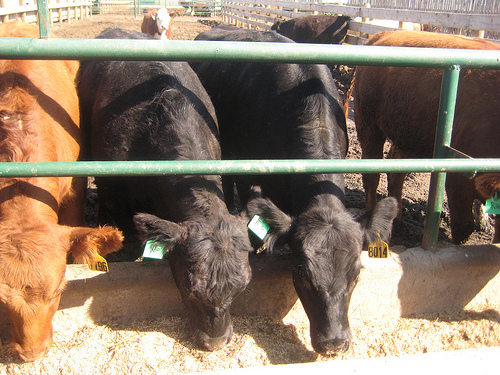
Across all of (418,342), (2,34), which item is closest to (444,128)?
(418,342)

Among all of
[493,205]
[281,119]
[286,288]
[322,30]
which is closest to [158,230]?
[286,288]

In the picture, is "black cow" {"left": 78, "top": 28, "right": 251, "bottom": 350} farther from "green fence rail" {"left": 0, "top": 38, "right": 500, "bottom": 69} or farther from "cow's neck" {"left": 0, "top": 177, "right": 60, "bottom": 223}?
"green fence rail" {"left": 0, "top": 38, "right": 500, "bottom": 69}

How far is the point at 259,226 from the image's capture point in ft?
9.25

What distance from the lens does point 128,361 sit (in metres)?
2.60

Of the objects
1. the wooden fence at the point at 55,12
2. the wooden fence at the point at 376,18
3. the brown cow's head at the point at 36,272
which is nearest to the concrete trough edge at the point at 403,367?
the brown cow's head at the point at 36,272

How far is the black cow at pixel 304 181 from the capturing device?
104 inches

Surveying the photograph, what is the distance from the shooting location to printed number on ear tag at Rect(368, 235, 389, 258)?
2857 millimetres

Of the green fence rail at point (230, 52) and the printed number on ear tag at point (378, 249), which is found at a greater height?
the green fence rail at point (230, 52)

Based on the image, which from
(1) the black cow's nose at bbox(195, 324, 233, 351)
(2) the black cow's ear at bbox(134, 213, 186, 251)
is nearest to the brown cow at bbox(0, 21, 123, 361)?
(2) the black cow's ear at bbox(134, 213, 186, 251)

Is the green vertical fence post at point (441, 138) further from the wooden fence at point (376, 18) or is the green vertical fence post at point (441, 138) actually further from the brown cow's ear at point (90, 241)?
the wooden fence at point (376, 18)

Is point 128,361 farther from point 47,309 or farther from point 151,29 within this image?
point 151,29

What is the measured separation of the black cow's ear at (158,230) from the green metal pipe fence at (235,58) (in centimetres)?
38

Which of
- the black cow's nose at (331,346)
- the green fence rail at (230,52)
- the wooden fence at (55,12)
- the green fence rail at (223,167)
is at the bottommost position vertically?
the black cow's nose at (331,346)

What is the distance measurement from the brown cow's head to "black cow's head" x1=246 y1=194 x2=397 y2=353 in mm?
1017
